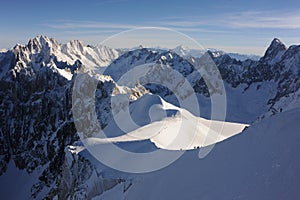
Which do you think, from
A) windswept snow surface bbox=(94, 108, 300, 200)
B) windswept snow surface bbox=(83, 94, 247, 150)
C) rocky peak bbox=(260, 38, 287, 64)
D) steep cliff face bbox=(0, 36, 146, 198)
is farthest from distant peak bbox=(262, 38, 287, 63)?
windswept snow surface bbox=(94, 108, 300, 200)

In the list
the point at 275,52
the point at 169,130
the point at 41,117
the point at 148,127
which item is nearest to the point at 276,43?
the point at 275,52

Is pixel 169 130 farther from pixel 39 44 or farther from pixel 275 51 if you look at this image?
pixel 39 44

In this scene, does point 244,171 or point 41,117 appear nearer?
point 244,171

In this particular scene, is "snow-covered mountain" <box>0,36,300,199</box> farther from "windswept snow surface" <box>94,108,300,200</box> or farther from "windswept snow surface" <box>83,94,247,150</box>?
"windswept snow surface" <box>83,94,247,150</box>

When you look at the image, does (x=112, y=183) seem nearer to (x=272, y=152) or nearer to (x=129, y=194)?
(x=129, y=194)

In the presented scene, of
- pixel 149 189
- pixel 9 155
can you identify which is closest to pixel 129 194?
pixel 149 189

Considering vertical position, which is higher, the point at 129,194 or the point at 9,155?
the point at 129,194
